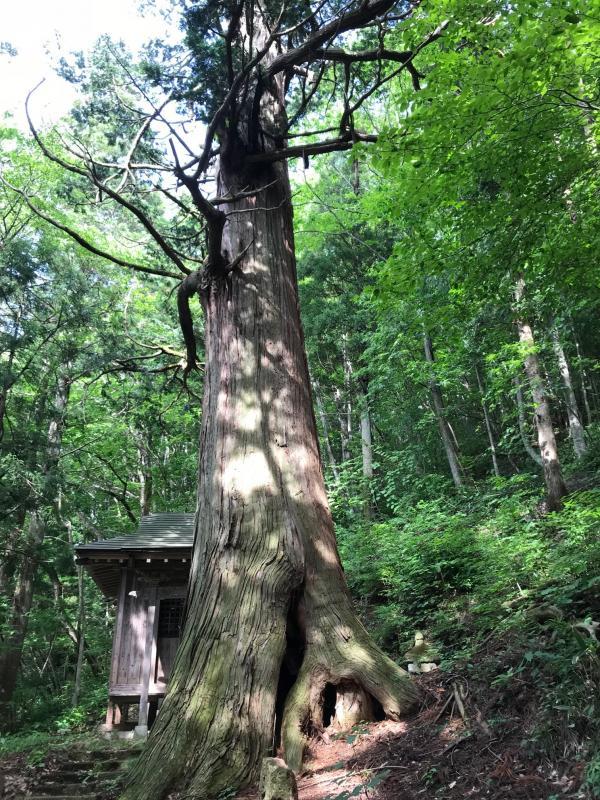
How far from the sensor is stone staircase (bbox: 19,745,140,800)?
5262mm

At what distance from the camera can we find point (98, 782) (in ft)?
18.2

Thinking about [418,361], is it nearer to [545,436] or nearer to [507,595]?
[545,436]

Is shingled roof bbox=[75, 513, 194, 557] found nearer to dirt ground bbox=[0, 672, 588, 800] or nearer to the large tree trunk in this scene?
the large tree trunk

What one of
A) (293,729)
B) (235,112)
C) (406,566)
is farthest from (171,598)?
(235,112)

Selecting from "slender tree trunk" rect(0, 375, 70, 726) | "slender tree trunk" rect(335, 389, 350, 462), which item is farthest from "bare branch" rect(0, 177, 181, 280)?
"slender tree trunk" rect(335, 389, 350, 462)

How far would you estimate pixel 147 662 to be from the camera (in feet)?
32.9

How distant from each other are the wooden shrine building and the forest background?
1956mm

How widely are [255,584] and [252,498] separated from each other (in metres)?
0.68

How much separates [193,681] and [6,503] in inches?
331

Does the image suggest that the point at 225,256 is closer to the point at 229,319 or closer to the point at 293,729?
the point at 229,319

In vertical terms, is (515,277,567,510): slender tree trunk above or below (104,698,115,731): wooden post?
above

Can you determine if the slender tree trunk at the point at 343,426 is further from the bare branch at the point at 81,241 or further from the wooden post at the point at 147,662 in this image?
the bare branch at the point at 81,241

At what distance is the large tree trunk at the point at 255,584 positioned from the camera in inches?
135

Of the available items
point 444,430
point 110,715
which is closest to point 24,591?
point 110,715
